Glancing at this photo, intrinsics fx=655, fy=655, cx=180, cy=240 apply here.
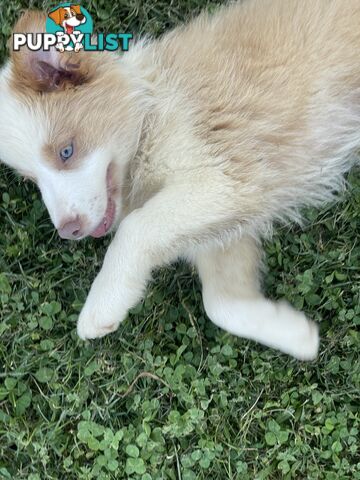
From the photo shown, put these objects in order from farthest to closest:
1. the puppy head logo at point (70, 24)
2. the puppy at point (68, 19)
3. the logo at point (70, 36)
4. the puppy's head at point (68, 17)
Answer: the puppy's head at point (68, 17) < the puppy at point (68, 19) < the puppy head logo at point (70, 24) < the logo at point (70, 36)

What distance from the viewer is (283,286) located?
12.5ft

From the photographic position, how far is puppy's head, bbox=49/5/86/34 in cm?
333

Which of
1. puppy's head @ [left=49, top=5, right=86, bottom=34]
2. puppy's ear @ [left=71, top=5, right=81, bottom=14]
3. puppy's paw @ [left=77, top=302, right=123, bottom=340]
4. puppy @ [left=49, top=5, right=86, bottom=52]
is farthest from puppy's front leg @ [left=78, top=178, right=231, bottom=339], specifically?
puppy's ear @ [left=71, top=5, right=81, bottom=14]

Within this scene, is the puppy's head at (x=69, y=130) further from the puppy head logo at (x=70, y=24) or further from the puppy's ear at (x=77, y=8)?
the puppy's ear at (x=77, y=8)

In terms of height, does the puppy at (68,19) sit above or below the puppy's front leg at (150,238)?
above

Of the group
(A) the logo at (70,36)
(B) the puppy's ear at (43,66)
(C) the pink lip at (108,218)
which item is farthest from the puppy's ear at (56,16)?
(C) the pink lip at (108,218)

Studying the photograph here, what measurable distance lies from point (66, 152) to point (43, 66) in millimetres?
414

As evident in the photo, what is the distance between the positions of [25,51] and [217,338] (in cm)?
191

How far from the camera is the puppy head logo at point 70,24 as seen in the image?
311 centimetres

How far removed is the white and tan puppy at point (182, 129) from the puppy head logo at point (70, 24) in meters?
0.08

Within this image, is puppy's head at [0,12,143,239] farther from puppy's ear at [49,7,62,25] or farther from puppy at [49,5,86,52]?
puppy's ear at [49,7,62,25]

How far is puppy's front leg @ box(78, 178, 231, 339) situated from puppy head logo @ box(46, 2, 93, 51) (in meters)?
0.84

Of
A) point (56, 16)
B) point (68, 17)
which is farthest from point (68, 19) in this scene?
point (56, 16)

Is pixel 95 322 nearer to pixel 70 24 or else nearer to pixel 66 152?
pixel 66 152
